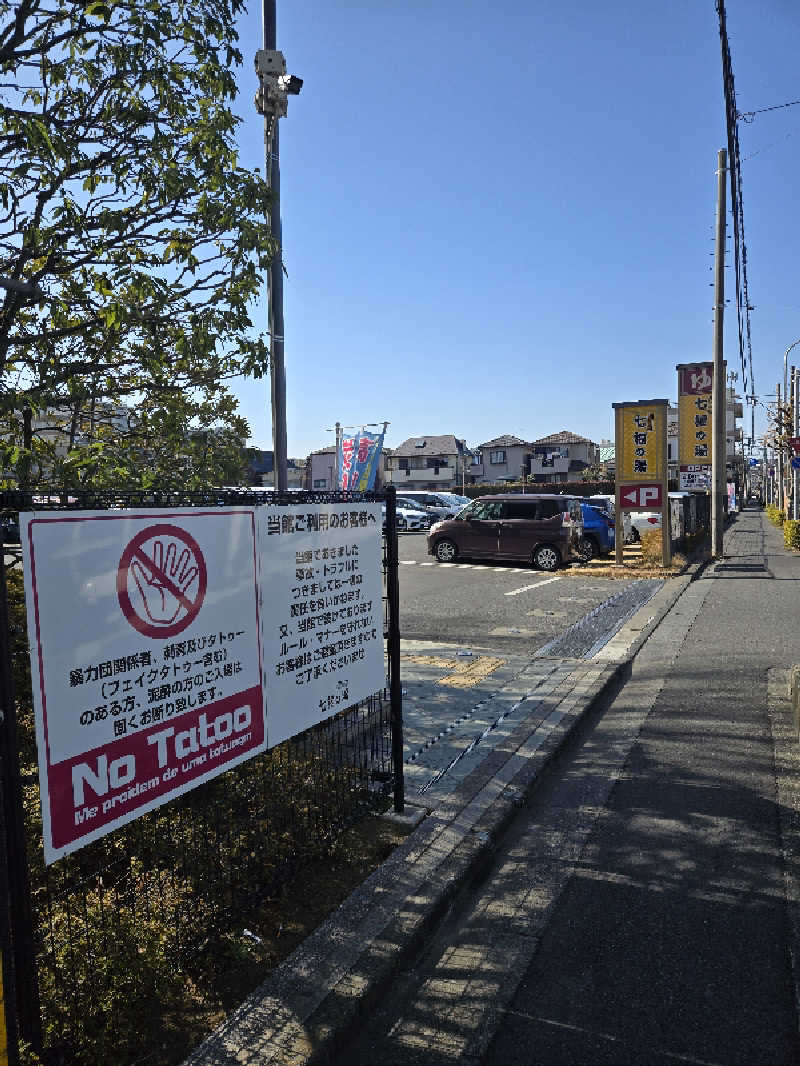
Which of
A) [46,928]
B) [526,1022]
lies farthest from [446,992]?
[46,928]

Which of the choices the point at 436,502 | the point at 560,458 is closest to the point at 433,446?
the point at 560,458

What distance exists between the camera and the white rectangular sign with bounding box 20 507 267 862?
2.26 m

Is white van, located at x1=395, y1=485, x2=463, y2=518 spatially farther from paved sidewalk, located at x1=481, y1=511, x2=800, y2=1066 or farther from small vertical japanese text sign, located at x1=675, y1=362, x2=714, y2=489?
paved sidewalk, located at x1=481, y1=511, x2=800, y2=1066

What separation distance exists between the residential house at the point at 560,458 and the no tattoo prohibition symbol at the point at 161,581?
7506cm

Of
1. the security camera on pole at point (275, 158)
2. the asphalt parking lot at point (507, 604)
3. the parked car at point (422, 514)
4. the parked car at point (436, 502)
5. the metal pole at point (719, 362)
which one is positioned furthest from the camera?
the parked car at point (436, 502)

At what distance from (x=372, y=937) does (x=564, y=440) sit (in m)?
78.8

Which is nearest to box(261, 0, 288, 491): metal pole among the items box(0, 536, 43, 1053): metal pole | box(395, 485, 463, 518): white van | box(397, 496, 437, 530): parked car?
box(0, 536, 43, 1053): metal pole

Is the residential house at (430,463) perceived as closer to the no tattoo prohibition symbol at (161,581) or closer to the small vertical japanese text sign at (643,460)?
the small vertical japanese text sign at (643,460)

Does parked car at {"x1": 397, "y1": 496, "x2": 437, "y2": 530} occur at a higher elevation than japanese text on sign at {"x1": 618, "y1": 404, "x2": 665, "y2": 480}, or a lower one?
lower

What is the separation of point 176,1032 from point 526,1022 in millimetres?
1239

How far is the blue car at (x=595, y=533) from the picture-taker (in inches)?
714

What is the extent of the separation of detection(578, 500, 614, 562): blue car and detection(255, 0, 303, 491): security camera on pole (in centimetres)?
1334

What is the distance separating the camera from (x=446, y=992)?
288 centimetres

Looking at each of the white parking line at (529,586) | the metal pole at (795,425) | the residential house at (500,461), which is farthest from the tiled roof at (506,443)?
the white parking line at (529,586)
